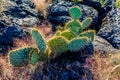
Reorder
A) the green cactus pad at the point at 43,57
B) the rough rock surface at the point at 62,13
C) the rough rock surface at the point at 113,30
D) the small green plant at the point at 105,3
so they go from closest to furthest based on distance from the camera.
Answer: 1. the green cactus pad at the point at 43,57
2. the rough rock surface at the point at 113,30
3. the rough rock surface at the point at 62,13
4. the small green plant at the point at 105,3

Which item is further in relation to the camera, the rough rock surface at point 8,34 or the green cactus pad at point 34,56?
the rough rock surface at point 8,34

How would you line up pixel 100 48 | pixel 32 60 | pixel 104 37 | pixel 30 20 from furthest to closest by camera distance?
pixel 30 20
pixel 104 37
pixel 100 48
pixel 32 60

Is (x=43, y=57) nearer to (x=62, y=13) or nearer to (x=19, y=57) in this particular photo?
(x=19, y=57)

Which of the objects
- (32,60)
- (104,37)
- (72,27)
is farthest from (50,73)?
(104,37)

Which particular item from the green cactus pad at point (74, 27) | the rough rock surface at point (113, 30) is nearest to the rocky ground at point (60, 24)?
the rough rock surface at point (113, 30)

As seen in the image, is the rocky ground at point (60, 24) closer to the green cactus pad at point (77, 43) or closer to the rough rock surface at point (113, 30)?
the rough rock surface at point (113, 30)

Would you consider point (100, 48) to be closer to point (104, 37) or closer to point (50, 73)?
point (104, 37)

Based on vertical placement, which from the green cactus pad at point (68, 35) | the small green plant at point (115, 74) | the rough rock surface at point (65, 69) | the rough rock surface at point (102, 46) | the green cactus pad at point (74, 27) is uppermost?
the green cactus pad at point (74, 27)
